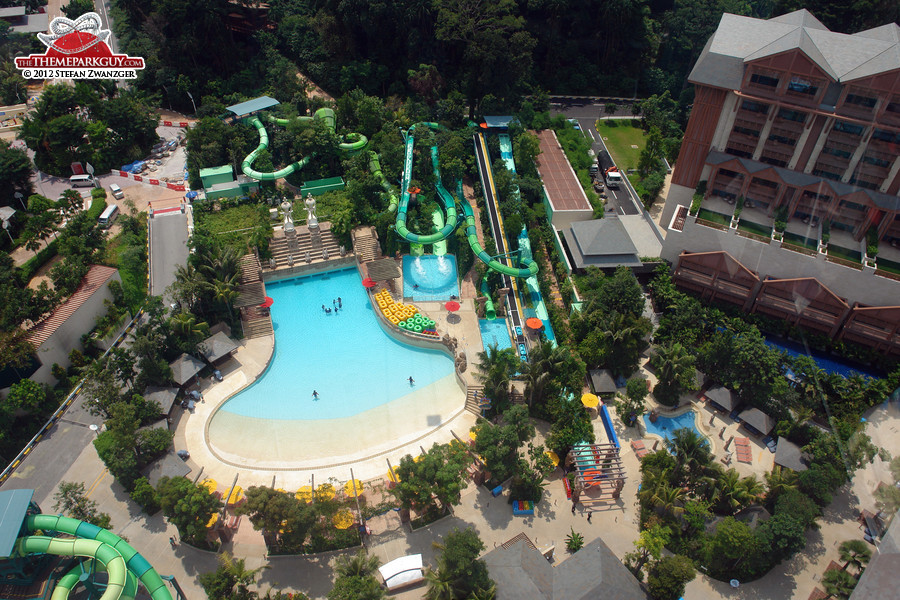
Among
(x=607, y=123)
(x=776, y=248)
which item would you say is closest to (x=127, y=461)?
(x=776, y=248)

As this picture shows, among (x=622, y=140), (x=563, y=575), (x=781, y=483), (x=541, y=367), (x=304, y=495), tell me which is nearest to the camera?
(x=563, y=575)

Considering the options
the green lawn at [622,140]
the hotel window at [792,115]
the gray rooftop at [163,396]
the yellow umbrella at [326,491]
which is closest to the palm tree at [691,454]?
the yellow umbrella at [326,491]

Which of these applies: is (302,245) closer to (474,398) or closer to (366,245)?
(366,245)

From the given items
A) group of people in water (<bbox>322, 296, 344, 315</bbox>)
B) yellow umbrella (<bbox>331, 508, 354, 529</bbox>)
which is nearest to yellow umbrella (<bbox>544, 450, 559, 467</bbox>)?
yellow umbrella (<bbox>331, 508, 354, 529</bbox>)

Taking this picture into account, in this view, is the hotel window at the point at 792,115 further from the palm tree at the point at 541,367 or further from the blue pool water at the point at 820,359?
the palm tree at the point at 541,367

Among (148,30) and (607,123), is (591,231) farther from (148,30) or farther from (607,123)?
(148,30)

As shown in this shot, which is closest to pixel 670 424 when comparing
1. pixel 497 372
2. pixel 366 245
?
pixel 497 372
